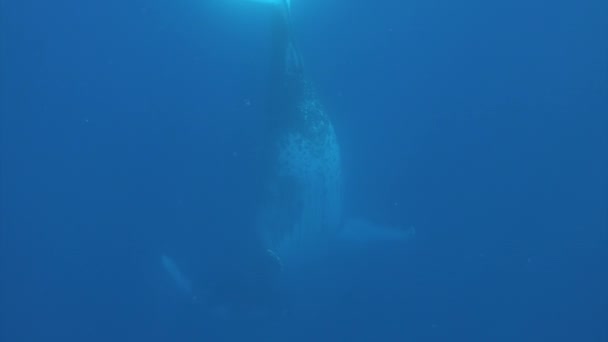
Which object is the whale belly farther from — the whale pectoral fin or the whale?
the whale pectoral fin

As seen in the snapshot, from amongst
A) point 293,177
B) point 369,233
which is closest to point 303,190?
point 293,177

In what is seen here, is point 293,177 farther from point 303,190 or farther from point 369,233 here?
point 369,233

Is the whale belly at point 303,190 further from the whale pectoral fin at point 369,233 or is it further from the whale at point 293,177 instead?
the whale pectoral fin at point 369,233

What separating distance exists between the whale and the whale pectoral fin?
0.03 m

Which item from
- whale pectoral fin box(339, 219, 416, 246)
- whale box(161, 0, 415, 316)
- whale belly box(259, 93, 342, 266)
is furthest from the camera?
whale pectoral fin box(339, 219, 416, 246)

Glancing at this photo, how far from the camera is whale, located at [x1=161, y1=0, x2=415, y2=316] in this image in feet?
22.2

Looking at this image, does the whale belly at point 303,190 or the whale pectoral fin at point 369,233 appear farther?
the whale pectoral fin at point 369,233

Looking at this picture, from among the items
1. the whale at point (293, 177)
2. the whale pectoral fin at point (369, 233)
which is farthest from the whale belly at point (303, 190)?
the whale pectoral fin at point (369, 233)

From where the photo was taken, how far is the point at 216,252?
7.66 metres

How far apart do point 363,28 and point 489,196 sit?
2.98 metres

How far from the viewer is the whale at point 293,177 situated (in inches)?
267

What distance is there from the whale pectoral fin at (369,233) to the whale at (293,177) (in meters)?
0.03

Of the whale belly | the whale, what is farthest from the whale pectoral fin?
the whale belly

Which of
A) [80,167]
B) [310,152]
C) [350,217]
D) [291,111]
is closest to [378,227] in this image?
[350,217]
